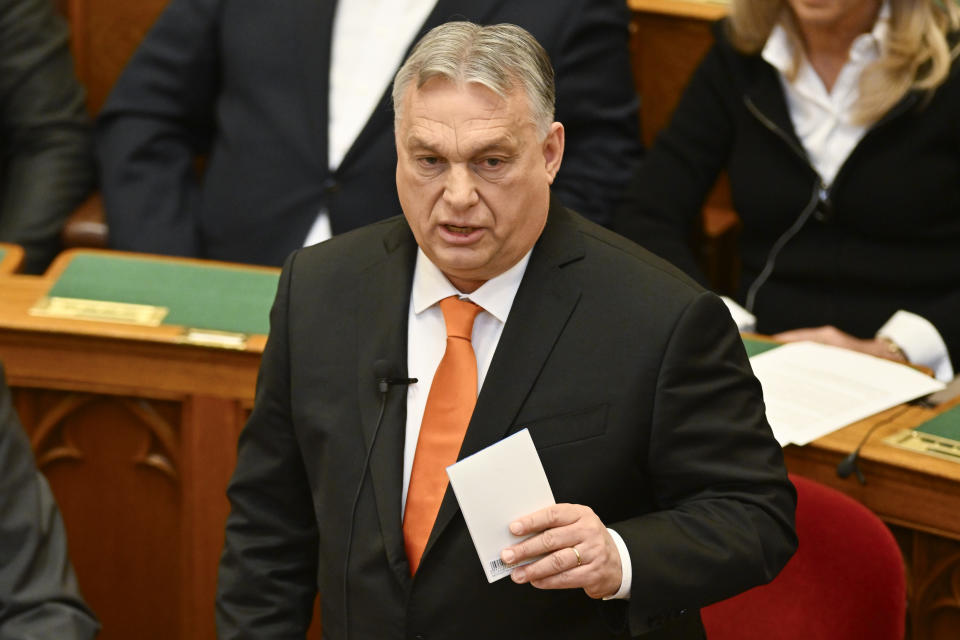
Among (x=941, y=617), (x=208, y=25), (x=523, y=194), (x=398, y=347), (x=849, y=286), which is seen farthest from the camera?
(x=208, y=25)

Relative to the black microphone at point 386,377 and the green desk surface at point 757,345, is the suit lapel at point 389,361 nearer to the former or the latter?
the black microphone at point 386,377

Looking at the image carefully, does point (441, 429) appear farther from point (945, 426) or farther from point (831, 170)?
point (831, 170)

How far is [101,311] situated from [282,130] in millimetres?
661

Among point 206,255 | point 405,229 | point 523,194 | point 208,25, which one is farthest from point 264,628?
point 208,25

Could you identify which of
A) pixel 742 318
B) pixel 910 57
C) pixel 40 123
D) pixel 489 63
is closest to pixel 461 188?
pixel 489 63

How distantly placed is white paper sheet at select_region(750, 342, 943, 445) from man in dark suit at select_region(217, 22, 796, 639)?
460mm

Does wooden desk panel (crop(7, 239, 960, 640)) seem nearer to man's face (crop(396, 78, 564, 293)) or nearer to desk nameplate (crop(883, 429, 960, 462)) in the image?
desk nameplate (crop(883, 429, 960, 462))

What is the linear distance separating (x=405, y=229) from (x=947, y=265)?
4.45 ft

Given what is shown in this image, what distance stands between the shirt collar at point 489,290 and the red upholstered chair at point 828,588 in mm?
476

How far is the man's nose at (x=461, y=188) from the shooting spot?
4.50 feet

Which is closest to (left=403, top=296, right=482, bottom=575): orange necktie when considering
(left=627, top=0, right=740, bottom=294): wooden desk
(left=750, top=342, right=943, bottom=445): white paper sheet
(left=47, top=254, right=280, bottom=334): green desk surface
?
(left=750, top=342, right=943, bottom=445): white paper sheet

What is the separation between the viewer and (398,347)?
1519 millimetres

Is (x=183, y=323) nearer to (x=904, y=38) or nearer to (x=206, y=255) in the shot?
(x=206, y=255)

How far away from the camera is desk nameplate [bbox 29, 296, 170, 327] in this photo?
218 centimetres
